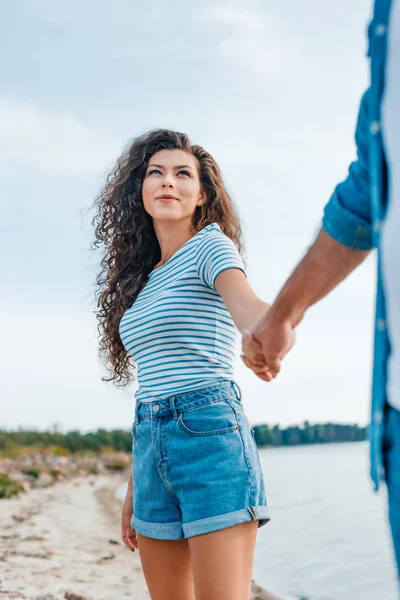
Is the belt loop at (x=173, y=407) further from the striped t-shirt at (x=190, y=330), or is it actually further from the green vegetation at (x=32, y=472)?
the green vegetation at (x=32, y=472)

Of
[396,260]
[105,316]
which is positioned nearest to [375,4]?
[396,260]

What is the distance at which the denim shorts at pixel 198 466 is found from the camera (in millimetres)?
2070

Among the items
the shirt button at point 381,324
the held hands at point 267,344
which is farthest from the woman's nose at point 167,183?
the shirt button at point 381,324

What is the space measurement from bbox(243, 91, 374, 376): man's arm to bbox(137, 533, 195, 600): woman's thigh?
0.91 m

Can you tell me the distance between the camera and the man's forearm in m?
1.50

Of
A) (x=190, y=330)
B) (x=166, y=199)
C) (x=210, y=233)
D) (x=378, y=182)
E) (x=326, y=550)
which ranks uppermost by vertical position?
(x=166, y=199)

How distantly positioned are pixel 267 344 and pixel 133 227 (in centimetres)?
134

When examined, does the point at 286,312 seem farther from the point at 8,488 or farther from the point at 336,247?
the point at 8,488

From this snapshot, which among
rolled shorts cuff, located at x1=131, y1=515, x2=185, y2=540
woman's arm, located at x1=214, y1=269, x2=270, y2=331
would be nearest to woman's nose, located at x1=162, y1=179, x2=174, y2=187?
woman's arm, located at x1=214, y1=269, x2=270, y2=331

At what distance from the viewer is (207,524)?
2.05 m

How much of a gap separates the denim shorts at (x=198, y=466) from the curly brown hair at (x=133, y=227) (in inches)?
27.2

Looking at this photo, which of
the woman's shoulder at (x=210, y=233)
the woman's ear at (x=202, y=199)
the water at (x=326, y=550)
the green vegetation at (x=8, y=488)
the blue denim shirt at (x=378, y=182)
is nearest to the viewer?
the blue denim shirt at (x=378, y=182)

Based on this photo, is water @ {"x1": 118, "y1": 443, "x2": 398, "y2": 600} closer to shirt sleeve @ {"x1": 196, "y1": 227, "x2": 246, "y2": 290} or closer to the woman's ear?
shirt sleeve @ {"x1": 196, "y1": 227, "x2": 246, "y2": 290}

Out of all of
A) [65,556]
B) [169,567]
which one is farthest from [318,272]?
[65,556]
